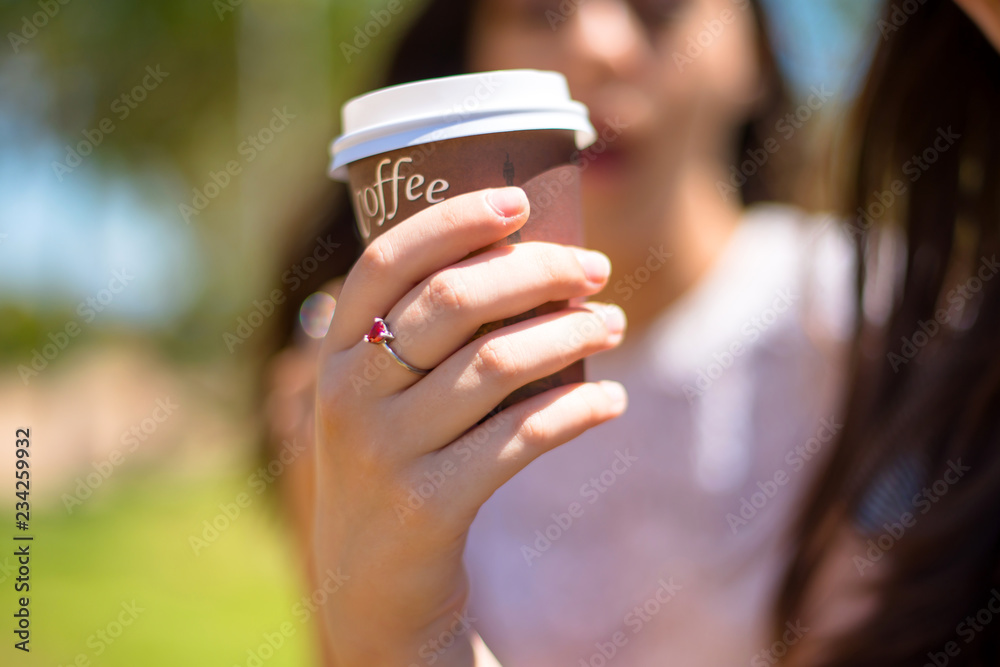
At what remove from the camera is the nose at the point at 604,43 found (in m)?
2.01

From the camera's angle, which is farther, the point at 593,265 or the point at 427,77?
the point at 427,77

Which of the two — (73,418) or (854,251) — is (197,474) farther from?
(854,251)

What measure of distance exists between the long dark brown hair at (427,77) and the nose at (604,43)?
598mm

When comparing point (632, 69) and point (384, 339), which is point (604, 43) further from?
point (384, 339)

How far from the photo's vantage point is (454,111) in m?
1.05

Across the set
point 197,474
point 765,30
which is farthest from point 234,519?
point 765,30

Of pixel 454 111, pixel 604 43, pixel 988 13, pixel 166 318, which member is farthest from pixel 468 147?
pixel 166 318

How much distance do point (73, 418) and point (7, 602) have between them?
440 centimetres

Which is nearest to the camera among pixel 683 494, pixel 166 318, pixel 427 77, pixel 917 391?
pixel 917 391

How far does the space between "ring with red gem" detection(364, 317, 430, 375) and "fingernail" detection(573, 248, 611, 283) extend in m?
0.34

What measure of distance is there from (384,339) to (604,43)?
1.45 m

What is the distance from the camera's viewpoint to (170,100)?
28.6ft

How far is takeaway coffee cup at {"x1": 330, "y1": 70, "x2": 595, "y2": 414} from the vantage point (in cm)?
105

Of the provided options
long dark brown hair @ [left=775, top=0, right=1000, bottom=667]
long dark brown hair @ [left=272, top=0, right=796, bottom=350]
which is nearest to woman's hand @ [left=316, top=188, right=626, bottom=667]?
long dark brown hair @ [left=775, top=0, right=1000, bottom=667]
